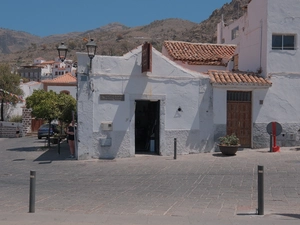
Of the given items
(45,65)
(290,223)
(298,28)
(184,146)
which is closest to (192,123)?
(184,146)

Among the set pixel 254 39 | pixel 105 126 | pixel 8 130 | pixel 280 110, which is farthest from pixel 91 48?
pixel 8 130

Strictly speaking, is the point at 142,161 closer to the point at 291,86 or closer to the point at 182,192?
the point at 182,192

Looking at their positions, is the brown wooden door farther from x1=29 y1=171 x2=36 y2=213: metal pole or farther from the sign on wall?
x1=29 y1=171 x2=36 y2=213: metal pole

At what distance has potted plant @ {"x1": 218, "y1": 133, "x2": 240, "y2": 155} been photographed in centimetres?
1716

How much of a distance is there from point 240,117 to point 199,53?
26.2ft

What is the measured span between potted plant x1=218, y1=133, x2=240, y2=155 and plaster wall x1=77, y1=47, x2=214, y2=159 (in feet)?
3.86

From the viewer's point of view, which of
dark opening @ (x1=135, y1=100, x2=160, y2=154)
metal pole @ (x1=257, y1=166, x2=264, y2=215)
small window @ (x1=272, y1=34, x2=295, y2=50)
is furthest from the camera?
small window @ (x1=272, y1=34, x2=295, y2=50)

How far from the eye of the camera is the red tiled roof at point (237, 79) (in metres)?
18.3

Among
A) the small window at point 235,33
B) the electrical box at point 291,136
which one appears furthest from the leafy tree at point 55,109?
the small window at point 235,33

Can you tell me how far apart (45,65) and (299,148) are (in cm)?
7600

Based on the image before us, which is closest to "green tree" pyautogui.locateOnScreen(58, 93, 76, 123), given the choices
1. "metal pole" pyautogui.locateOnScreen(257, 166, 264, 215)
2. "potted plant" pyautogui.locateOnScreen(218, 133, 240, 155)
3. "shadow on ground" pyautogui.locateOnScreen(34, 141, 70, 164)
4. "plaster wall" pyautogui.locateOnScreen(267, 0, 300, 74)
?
"shadow on ground" pyautogui.locateOnScreen(34, 141, 70, 164)

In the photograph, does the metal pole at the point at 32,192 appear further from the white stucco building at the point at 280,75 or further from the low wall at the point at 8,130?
the low wall at the point at 8,130

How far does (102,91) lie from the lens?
56.6 ft

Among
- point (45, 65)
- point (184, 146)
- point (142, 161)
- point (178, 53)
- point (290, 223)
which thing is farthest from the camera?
point (45, 65)
